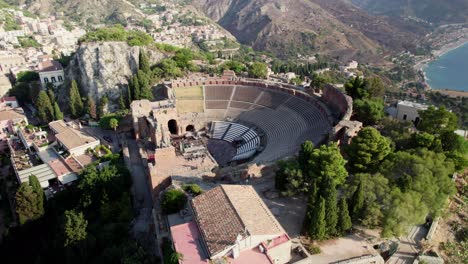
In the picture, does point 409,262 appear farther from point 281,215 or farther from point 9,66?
point 9,66

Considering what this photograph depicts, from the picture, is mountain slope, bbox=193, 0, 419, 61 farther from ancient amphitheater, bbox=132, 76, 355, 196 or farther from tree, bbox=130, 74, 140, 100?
tree, bbox=130, 74, 140, 100

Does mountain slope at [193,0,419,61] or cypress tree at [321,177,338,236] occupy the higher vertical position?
mountain slope at [193,0,419,61]

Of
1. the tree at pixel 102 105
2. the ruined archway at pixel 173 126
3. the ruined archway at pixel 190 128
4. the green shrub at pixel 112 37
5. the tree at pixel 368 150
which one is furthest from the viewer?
the green shrub at pixel 112 37

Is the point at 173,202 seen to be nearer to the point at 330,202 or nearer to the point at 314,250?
the point at 314,250

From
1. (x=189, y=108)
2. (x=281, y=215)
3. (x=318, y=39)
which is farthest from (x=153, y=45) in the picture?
(x=318, y=39)

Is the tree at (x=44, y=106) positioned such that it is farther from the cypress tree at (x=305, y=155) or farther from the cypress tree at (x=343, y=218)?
the cypress tree at (x=343, y=218)

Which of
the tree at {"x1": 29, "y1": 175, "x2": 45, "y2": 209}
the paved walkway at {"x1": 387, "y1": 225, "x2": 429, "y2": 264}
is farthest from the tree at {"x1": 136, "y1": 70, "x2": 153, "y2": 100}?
the paved walkway at {"x1": 387, "y1": 225, "x2": 429, "y2": 264}

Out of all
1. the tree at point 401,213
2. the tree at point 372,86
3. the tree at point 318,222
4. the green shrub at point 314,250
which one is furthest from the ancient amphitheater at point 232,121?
the green shrub at point 314,250
